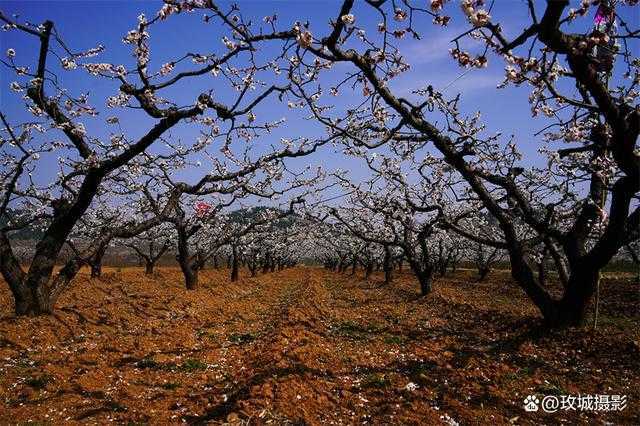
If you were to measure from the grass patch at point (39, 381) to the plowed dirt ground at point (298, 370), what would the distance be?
25mm

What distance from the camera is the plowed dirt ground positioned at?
5672mm

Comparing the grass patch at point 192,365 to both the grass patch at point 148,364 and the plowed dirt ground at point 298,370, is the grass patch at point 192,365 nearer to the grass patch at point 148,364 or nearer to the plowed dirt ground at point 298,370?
the plowed dirt ground at point 298,370

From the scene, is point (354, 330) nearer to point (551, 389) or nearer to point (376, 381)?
point (376, 381)

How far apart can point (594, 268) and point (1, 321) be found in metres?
12.5

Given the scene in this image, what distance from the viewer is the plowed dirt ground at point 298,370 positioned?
5.67 m

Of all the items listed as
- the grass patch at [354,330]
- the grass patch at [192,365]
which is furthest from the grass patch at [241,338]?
the grass patch at [192,365]

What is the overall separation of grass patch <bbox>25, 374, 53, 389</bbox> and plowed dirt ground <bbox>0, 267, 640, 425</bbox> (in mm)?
25

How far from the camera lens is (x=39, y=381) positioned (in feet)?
20.7

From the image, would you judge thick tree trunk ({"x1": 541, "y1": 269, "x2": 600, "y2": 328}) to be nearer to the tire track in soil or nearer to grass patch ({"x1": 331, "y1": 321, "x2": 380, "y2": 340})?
grass patch ({"x1": 331, "y1": 321, "x2": 380, "y2": 340})

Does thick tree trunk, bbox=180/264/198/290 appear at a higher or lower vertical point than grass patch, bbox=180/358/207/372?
higher

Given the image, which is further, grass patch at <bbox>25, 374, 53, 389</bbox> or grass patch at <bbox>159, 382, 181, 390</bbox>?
grass patch at <bbox>159, 382, 181, 390</bbox>

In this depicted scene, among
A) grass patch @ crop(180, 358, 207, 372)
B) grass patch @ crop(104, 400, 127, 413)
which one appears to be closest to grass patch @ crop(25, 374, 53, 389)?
grass patch @ crop(104, 400, 127, 413)

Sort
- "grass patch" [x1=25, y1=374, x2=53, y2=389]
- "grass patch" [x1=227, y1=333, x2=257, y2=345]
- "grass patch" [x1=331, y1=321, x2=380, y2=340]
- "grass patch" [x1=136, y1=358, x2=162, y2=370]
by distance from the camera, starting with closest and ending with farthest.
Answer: "grass patch" [x1=25, y1=374, x2=53, y2=389] → "grass patch" [x1=136, y1=358, x2=162, y2=370] → "grass patch" [x1=227, y1=333, x2=257, y2=345] → "grass patch" [x1=331, y1=321, x2=380, y2=340]

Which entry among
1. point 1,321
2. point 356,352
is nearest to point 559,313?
point 356,352
